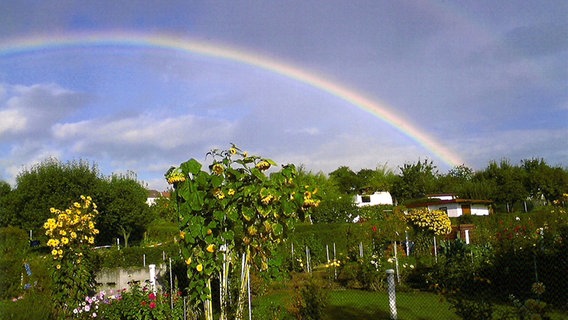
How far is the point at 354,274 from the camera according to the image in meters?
11.7

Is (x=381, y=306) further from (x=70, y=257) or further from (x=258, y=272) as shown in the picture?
(x=70, y=257)

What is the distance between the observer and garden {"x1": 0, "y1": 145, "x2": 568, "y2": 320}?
20.1 feet

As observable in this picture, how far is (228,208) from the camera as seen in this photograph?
6176mm

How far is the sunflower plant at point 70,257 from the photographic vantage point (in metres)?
7.99

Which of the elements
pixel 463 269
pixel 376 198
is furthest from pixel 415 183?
pixel 463 269

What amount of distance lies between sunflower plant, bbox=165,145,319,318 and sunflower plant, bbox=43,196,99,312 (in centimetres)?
260

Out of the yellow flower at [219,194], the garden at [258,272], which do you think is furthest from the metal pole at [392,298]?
the yellow flower at [219,194]

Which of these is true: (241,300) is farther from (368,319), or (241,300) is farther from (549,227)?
(549,227)

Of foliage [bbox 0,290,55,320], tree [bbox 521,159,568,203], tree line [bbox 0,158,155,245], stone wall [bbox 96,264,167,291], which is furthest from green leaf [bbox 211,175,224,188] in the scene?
tree [bbox 521,159,568,203]

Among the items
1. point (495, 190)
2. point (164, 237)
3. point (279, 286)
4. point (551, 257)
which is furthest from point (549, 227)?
point (495, 190)

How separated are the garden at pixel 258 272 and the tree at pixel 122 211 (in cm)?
1796

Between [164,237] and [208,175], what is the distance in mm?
25163

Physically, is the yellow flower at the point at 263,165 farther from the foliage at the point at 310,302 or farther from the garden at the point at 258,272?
the foliage at the point at 310,302

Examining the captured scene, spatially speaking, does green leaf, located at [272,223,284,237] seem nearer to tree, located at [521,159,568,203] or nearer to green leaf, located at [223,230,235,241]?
green leaf, located at [223,230,235,241]
